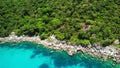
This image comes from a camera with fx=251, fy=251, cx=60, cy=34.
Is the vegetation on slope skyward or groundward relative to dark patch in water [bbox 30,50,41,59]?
skyward

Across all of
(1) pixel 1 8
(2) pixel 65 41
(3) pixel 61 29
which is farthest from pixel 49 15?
(1) pixel 1 8

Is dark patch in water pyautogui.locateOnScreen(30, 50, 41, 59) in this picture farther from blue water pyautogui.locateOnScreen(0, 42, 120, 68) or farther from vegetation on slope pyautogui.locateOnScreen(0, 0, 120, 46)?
vegetation on slope pyautogui.locateOnScreen(0, 0, 120, 46)

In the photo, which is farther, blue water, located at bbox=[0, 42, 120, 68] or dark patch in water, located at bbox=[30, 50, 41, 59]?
dark patch in water, located at bbox=[30, 50, 41, 59]

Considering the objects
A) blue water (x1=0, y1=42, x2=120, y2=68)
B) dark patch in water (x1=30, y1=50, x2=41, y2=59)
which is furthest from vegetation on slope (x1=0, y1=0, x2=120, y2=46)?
dark patch in water (x1=30, y1=50, x2=41, y2=59)

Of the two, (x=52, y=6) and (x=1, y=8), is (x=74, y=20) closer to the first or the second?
(x=52, y=6)

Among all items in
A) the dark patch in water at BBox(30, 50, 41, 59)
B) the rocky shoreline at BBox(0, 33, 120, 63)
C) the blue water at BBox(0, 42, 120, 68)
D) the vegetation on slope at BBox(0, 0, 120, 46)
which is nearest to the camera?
the rocky shoreline at BBox(0, 33, 120, 63)

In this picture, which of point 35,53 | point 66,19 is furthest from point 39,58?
point 66,19

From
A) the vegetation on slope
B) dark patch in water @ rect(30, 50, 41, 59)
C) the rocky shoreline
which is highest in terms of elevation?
the vegetation on slope

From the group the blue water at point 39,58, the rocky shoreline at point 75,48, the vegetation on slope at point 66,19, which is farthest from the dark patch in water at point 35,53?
the vegetation on slope at point 66,19
